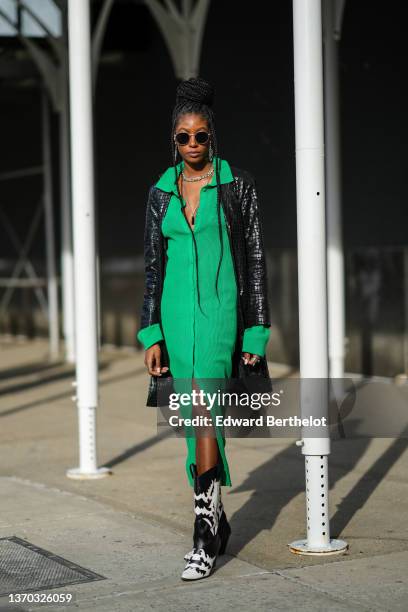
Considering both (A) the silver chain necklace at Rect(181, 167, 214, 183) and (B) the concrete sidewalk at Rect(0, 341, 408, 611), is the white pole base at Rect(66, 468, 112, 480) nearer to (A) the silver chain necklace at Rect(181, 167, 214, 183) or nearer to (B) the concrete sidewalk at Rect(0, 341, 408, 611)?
(B) the concrete sidewalk at Rect(0, 341, 408, 611)

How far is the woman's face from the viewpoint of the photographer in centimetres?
464

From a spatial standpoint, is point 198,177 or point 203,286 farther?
point 198,177

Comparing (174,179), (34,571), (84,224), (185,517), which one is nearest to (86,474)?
(185,517)

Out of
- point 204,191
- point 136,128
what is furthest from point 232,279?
point 136,128

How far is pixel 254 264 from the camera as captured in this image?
15.5 ft

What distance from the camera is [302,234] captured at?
4926 millimetres

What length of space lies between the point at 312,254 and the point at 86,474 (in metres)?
2.64

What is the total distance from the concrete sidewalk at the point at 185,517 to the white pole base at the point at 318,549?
0.04 meters

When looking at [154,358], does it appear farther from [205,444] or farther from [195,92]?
[195,92]

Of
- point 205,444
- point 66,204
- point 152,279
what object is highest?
point 66,204

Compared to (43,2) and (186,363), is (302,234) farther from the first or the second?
(43,2)

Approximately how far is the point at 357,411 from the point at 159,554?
474cm

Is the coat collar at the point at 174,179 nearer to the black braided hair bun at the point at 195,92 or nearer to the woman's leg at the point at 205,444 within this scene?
the black braided hair bun at the point at 195,92

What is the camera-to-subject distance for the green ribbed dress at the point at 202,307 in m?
4.61
